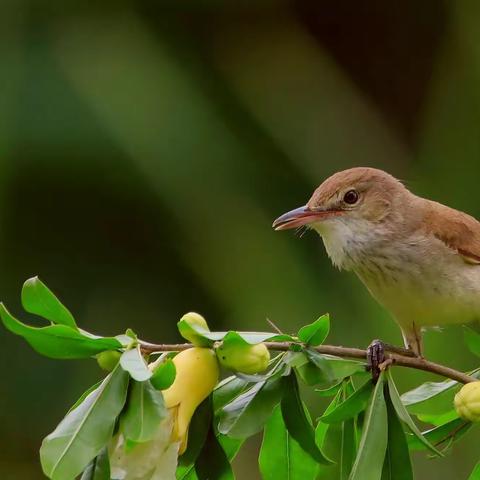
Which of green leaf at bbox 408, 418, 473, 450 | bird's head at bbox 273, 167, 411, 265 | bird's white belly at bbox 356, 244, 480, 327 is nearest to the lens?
green leaf at bbox 408, 418, 473, 450

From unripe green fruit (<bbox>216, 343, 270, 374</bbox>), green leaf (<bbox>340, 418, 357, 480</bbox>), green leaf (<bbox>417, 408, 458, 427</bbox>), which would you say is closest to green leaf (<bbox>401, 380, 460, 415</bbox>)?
green leaf (<bbox>417, 408, 458, 427</bbox>)

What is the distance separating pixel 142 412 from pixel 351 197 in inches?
70.2

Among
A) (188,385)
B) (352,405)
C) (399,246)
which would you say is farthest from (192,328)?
(399,246)

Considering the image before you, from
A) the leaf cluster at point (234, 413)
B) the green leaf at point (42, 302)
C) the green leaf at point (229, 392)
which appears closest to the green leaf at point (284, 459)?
the leaf cluster at point (234, 413)

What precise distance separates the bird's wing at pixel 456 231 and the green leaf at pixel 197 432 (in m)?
1.58

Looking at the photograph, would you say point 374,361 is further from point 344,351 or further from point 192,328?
point 192,328

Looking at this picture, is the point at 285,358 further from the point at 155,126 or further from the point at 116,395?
the point at 155,126

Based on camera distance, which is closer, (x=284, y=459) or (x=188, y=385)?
(x=188, y=385)

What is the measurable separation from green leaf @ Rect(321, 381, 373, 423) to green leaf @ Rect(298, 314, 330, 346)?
0.40 ft

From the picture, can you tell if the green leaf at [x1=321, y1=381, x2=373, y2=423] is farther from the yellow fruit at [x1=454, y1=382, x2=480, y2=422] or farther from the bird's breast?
the bird's breast

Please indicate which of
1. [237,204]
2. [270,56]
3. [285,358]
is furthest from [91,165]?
[285,358]

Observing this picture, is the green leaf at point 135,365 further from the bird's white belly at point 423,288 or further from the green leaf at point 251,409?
the bird's white belly at point 423,288

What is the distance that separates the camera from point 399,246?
10.9 feet

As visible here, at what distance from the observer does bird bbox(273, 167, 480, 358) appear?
3211 mm
